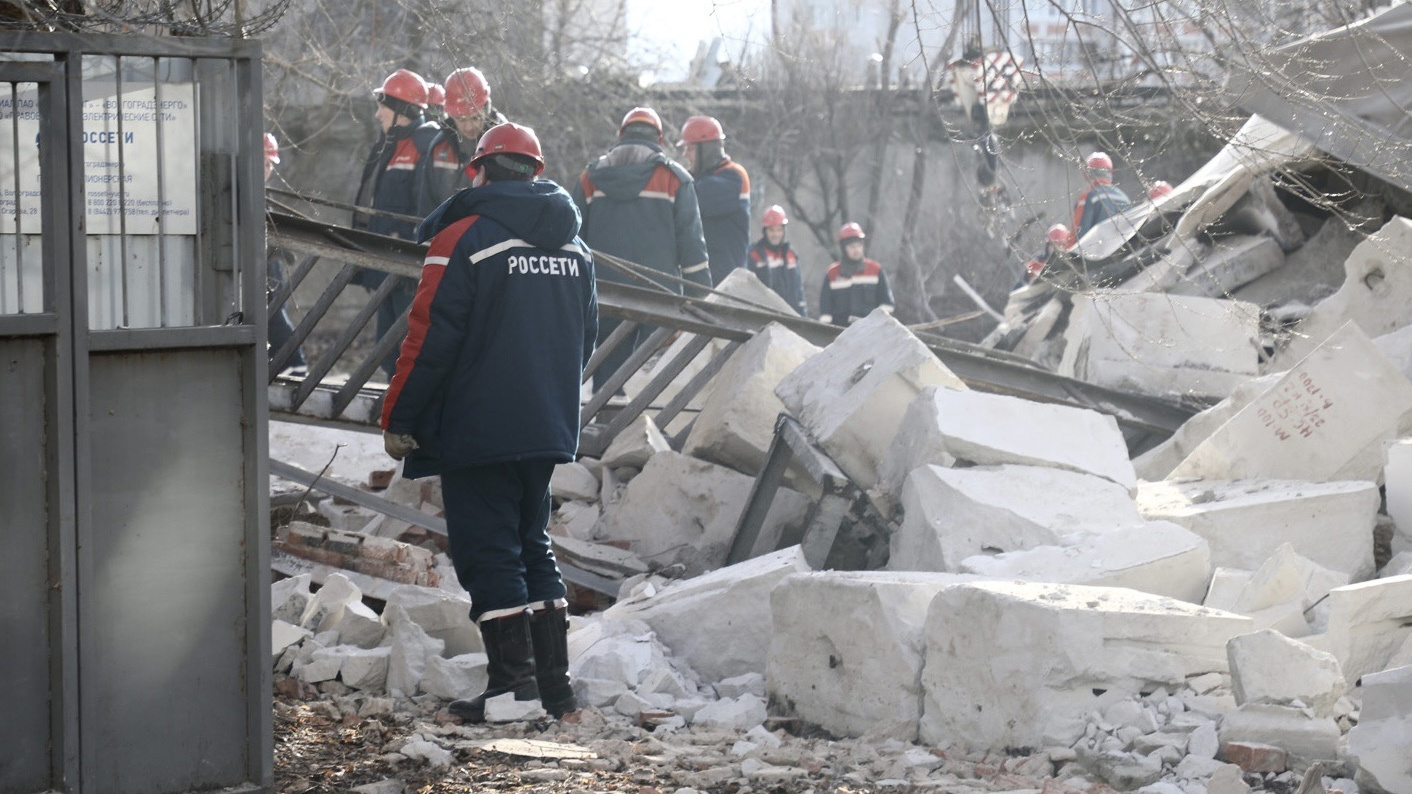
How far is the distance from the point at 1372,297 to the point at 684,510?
416cm

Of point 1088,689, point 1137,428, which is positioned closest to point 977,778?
point 1088,689

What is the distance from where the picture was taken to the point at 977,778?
3932 millimetres

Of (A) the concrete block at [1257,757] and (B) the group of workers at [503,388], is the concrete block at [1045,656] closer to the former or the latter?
(A) the concrete block at [1257,757]

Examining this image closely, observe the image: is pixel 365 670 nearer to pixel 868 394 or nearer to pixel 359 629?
pixel 359 629

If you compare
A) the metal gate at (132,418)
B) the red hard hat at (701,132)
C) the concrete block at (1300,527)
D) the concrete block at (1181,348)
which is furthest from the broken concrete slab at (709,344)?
the metal gate at (132,418)

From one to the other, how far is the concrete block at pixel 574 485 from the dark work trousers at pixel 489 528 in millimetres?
2647

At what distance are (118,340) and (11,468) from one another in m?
0.33

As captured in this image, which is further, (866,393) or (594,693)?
(866,393)

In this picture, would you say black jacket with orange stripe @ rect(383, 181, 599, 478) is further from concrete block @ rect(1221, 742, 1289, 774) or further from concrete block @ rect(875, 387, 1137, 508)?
concrete block @ rect(1221, 742, 1289, 774)

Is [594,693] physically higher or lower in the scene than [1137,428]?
lower

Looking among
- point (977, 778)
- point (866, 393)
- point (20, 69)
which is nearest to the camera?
point (20, 69)

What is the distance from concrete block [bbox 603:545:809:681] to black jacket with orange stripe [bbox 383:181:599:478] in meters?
0.76

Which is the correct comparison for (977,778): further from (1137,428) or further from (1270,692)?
(1137,428)

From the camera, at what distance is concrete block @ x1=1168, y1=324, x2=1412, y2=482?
6035mm
